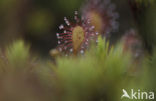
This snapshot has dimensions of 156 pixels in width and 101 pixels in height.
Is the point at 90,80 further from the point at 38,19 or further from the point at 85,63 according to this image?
the point at 38,19

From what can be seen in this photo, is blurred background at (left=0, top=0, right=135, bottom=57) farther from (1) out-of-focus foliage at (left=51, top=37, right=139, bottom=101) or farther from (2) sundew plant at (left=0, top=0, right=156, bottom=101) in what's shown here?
(1) out-of-focus foliage at (left=51, top=37, right=139, bottom=101)

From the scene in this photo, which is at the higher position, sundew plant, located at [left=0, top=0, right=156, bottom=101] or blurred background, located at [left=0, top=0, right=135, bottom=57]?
blurred background, located at [left=0, top=0, right=135, bottom=57]

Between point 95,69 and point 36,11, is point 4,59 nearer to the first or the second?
point 95,69

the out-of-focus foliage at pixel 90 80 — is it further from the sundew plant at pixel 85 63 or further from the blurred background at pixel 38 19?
the blurred background at pixel 38 19

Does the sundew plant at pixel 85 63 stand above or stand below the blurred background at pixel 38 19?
below

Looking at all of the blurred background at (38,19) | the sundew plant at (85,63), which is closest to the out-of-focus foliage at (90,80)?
the sundew plant at (85,63)

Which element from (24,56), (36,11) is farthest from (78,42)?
(36,11)

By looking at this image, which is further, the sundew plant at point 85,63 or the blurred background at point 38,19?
the blurred background at point 38,19

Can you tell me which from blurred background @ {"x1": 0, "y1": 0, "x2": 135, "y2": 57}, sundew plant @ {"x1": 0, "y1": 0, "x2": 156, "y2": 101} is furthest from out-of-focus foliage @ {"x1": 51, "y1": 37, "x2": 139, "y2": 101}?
blurred background @ {"x1": 0, "y1": 0, "x2": 135, "y2": 57}
